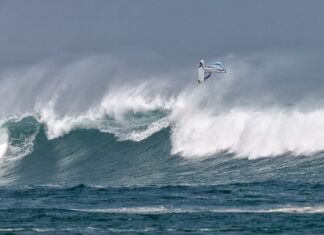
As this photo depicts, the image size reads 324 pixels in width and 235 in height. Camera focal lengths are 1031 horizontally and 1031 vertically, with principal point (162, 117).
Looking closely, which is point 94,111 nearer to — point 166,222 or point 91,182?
point 91,182

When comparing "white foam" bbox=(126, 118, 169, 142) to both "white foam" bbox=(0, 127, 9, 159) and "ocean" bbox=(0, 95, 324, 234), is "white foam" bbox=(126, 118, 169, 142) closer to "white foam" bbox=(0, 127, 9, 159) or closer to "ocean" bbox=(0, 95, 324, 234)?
"ocean" bbox=(0, 95, 324, 234)

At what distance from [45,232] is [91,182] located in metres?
15.7

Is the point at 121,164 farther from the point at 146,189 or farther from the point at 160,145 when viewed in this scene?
the point at 146,189

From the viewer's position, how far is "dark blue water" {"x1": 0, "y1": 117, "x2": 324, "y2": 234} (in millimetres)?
28984

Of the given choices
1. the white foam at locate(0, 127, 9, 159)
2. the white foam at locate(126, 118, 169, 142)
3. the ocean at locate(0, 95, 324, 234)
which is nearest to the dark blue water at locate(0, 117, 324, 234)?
the ocean at locate(0, 95, 324, 234)

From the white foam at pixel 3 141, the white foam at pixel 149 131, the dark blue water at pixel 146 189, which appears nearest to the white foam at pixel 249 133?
the white foam at pixel 149 131

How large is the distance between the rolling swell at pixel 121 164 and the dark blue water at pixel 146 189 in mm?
48

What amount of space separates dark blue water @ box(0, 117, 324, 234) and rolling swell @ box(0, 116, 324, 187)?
1.9 inches

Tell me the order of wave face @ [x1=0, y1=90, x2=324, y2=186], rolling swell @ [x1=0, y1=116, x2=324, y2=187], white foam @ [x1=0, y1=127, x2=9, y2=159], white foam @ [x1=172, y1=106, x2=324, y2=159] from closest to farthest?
rolling swell @ [x1=0, y1=116, x2=324, y2=187]
wave face @ [x1=0, y1=90, x2=324, y2=186]
white foam @ [x1=172, y1=106, x2=324, y2=159]
white foam @ [x1=0, y1=127, x2=9, y2=159]

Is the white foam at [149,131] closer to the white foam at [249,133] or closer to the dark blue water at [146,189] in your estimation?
the dark blue water at [146,189]

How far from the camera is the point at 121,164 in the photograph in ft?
156

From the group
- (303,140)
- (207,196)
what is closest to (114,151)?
(303,140)

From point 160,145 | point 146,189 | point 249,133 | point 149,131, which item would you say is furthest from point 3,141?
point 146,189

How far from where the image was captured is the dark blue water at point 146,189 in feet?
95.1
